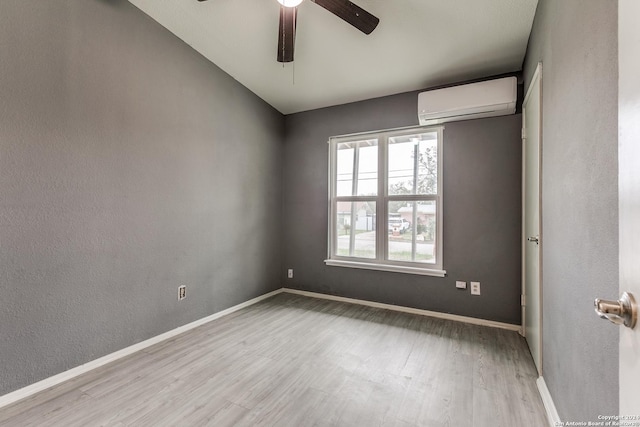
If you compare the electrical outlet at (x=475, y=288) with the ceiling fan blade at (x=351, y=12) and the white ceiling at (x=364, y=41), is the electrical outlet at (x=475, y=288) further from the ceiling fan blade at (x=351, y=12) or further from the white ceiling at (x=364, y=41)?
the ceiling fan blade at (x=351, y=12)

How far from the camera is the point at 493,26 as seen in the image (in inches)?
86.9

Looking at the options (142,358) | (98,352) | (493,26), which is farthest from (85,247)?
(493,26)

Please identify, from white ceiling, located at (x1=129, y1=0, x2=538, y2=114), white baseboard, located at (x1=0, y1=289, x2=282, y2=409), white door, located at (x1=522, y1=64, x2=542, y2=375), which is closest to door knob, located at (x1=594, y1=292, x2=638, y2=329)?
white door, located at (x1=522, y1=64, x2=542, y2=375)

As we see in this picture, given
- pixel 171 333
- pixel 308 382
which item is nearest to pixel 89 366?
pixel 171 333

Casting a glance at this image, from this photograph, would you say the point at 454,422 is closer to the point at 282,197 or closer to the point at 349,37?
the point at 349,37

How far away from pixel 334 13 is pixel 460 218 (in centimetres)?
233

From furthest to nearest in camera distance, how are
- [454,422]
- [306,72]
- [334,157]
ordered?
[334,157], [306,72], [454,422]

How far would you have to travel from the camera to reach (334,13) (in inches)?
69.7

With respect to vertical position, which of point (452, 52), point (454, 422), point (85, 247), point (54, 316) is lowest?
point (454, 422)

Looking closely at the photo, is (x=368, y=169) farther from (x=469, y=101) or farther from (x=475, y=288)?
(x=475, y=288)

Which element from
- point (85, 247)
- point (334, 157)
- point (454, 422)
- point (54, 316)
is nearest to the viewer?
point (454, 422)

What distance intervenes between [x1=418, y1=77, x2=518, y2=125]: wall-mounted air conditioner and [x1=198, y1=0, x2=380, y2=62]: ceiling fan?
4.43 feet

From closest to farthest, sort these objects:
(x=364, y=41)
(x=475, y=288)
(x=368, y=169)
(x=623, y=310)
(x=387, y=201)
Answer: (x=623, y=310) < (x=364, y=41) < (x=475, y=288) < (x=387, y=201) < (x=368, y=169)

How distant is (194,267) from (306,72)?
236cm
